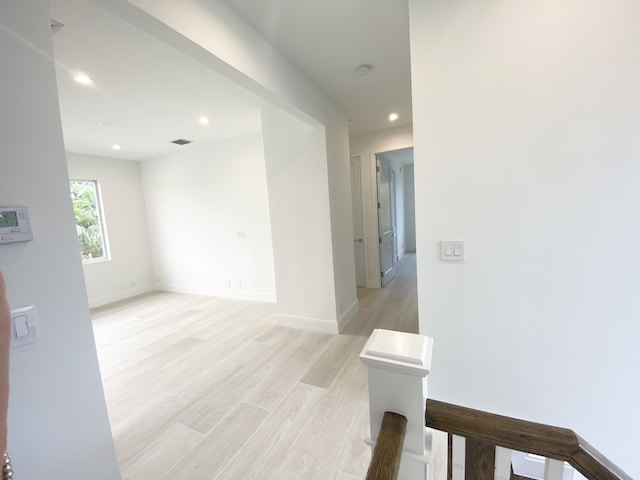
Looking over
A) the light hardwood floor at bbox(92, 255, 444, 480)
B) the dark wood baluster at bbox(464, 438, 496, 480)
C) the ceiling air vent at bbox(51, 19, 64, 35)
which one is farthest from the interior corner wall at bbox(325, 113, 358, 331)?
the dark wood baluster at bbox(464, 438, 496, 480)

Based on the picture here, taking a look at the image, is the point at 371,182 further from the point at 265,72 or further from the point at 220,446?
the point at 220,446

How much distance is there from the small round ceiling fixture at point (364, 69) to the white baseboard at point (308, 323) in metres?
2.57

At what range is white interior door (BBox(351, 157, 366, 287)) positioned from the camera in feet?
15.4

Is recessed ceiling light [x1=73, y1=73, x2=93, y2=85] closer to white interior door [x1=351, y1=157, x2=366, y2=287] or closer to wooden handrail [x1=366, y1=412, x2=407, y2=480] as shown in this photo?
wooden handrail [x1=366, y1=412, x2=407, y2=480]

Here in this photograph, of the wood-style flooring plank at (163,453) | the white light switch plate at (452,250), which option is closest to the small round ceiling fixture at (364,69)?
the white light switch plate at (452,250)

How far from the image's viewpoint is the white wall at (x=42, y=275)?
0.87 meters

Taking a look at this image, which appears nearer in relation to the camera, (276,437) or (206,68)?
(276,437)

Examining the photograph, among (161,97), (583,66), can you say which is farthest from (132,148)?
(583,66)

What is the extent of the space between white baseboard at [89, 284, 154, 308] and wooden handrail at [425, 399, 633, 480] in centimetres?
555

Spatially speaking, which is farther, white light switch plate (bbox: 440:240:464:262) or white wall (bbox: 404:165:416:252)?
white wall (bbox: 404:165:416:252)

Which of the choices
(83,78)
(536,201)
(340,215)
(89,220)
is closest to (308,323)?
(340,215)

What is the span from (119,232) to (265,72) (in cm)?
459

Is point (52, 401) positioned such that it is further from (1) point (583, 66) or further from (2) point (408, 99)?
(2) point (408, 99)

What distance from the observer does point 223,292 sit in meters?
4.74
